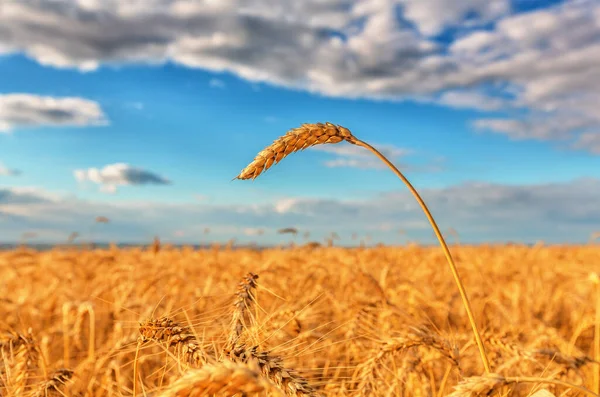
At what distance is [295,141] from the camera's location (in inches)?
51.3

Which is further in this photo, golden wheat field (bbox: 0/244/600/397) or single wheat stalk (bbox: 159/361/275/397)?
golden wheat field (bbox: 0/244/600/397)

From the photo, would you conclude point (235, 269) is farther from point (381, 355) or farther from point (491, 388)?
point (491, 388)

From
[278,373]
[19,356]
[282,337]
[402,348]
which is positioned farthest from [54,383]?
[282,337]

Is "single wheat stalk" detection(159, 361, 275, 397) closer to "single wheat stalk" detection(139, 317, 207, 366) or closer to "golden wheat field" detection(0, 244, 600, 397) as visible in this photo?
"golden wheat field" detection(0, 244, 600, 397)

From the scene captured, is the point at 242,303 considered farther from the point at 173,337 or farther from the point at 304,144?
the point at 304,144

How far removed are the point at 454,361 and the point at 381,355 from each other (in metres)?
0.24

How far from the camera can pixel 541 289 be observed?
676cm

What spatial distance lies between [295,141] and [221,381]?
2.13 ft

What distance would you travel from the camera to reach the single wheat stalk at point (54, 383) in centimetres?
173

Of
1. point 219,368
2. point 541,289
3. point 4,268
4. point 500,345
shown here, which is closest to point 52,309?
point 4,268

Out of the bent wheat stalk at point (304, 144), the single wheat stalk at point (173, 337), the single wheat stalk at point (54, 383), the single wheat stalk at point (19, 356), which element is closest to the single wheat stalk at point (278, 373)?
the single wheat stalk at point (173, 337)

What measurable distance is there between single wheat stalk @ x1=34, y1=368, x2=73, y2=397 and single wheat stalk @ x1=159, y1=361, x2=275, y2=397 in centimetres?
107

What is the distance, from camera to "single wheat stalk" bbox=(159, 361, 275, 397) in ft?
2.64

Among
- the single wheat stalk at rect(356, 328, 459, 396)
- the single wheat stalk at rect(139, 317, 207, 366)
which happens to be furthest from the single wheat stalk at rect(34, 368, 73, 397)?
the single wheat stalk at rect(356, 328, 459, 396)
